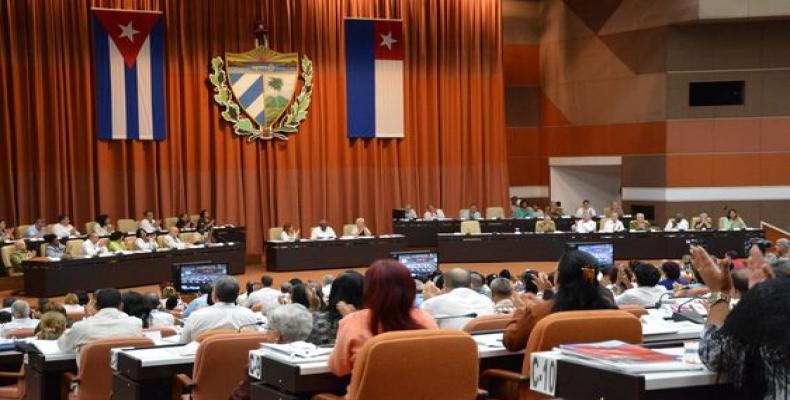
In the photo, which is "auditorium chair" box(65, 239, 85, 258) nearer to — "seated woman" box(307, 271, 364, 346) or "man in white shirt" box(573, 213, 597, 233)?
"man in white shirt" box(573, 213, 597, 233)

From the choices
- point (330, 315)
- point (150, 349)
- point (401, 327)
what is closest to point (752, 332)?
point (401, 327)

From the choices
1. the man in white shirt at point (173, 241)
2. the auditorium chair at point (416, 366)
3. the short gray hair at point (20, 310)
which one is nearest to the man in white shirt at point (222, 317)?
the auditorium chair at point (416, 366)

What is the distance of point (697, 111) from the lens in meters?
24.3

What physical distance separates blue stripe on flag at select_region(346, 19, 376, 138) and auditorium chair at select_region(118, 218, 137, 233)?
5836mm

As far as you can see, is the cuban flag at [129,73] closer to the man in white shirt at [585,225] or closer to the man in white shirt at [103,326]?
the man in white shirt at [585,225]

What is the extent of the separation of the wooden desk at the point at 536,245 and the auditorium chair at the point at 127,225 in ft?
20.6

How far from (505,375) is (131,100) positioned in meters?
18.0

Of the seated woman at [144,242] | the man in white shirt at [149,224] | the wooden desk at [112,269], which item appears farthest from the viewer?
the man in white shirt at [149,224]

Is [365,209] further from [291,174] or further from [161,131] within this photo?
[161,131]

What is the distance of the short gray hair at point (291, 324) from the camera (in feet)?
17.2

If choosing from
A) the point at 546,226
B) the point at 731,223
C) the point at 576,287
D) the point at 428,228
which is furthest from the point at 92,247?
the point at 576,287

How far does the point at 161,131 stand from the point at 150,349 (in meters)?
16.5

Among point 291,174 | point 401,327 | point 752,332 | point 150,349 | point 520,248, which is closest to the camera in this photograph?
point 752,332

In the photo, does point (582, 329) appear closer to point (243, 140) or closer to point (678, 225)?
point (678, 225)
